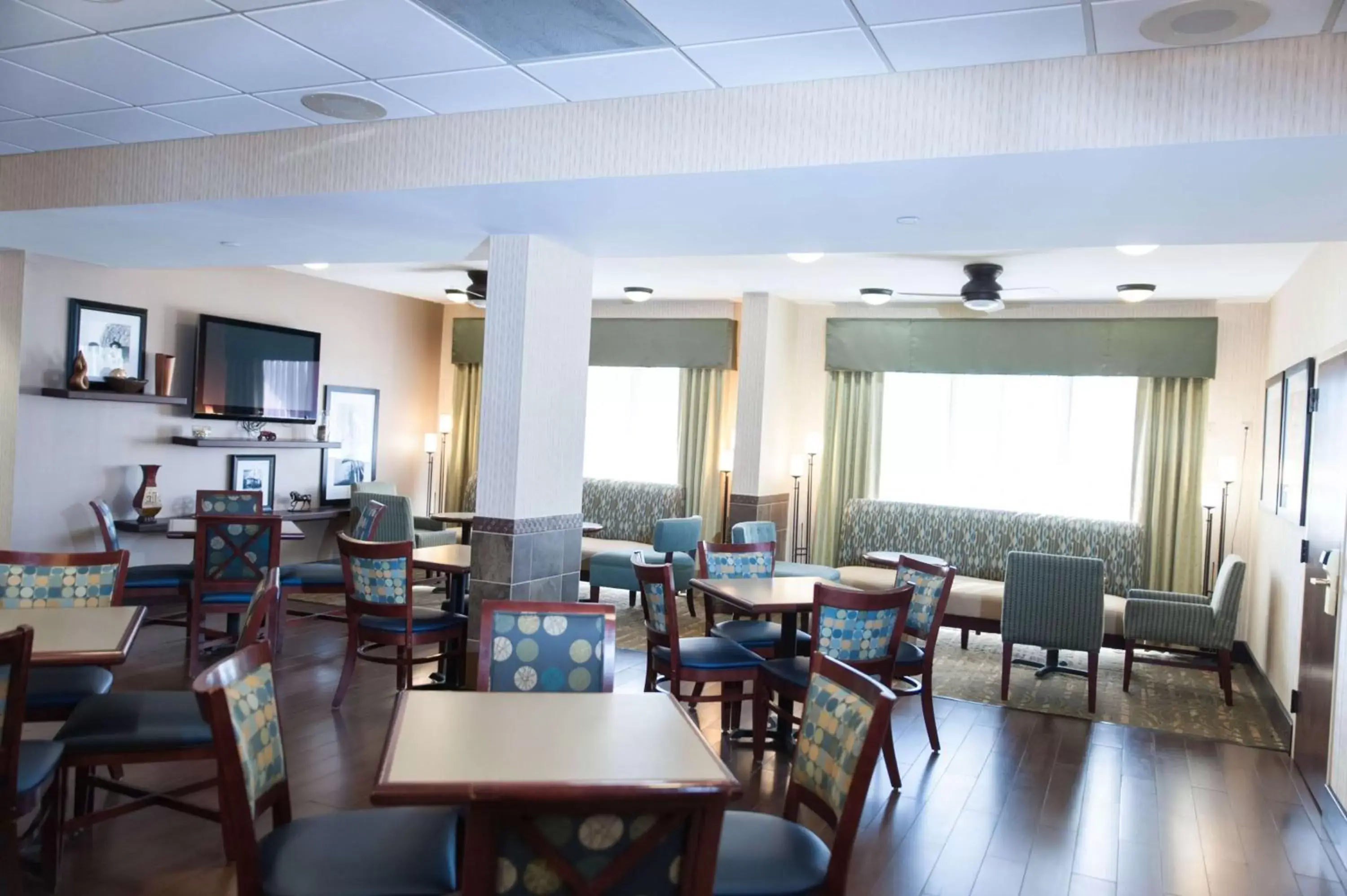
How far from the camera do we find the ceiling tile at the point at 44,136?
464cm

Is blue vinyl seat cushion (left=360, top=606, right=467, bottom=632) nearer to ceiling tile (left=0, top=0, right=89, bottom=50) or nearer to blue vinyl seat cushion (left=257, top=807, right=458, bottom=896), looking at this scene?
blue vinyl seat cushion (left=257, top=807, right=458, bottom=896)

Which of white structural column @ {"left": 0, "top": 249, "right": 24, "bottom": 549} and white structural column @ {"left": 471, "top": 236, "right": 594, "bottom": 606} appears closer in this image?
white structural column @ {"left": 471, "top": 236, "right": 594, "bottom": 606}

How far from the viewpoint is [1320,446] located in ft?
15.6

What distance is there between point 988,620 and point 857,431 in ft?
7.62

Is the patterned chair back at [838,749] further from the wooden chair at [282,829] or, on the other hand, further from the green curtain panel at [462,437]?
the green curtain panel at [462,437]

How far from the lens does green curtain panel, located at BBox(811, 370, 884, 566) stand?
889cm

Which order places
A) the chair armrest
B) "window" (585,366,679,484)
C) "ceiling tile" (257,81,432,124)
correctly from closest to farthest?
"ceiling tile" (257,81,432,124) → the chair armrest → "window" (585,366,679,484)

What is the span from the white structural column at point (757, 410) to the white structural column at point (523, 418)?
3.32m

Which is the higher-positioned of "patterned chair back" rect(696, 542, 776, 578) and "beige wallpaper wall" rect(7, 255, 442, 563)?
"beige wallpaper wall" rect(7, 255, 442, 563)

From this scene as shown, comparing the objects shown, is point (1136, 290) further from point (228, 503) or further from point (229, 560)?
point (228, 503)

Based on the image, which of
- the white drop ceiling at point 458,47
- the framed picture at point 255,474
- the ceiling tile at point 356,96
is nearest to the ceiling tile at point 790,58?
the white drop ceiling at point 458,47

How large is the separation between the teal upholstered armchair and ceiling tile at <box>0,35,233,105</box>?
234 inches

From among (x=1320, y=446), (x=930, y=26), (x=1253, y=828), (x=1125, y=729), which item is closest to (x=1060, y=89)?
(x=930, y=26)

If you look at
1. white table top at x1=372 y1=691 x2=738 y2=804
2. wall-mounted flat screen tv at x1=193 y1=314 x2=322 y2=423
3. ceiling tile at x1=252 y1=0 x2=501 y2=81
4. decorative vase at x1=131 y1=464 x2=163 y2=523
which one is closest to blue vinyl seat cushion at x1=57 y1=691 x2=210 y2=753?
white table top at x1=372 y1=691 x2=738 y2=804
